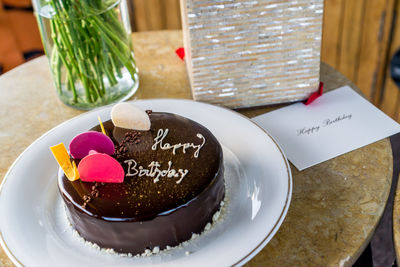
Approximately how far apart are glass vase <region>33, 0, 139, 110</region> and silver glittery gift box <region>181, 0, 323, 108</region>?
19 centimetres

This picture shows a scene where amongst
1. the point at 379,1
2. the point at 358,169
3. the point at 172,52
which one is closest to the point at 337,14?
the point at 379,1

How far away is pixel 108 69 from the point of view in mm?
1162

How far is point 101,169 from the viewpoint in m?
0.82

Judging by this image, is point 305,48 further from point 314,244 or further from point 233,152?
point 314,244

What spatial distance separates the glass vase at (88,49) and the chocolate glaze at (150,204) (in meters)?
0.35

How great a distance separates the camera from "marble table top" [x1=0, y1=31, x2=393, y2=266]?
81 centimetres

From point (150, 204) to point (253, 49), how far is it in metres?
0.50

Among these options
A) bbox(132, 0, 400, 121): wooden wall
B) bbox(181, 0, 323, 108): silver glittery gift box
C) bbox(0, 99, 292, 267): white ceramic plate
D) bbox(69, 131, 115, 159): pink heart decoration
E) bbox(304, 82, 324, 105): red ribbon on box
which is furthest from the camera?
bbox(132, 0, 400, 121): wooden wall

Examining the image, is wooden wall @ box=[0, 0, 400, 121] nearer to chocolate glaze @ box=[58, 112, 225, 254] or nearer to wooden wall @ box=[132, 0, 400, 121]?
wooden wall @ box=[132, 0, 400, 121]

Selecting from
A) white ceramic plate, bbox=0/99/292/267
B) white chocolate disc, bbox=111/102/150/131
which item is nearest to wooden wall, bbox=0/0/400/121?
white ceramic plate, bbox=0/99/292/267

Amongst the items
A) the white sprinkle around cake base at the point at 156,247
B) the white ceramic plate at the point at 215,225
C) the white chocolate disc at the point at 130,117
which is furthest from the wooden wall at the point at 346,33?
the white sprinkle around cake base at the point at 156,247

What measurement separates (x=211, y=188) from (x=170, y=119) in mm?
224

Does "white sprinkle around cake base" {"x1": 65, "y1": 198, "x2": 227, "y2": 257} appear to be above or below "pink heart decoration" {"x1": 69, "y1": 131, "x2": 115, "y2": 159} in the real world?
below

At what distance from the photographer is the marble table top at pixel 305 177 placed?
81cm
